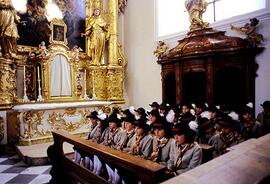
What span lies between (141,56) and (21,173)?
6.48 meters

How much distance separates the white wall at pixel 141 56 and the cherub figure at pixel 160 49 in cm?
59

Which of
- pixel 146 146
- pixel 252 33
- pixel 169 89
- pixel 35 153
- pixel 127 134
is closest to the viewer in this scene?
pixel 146 146

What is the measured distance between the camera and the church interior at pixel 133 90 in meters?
3.21

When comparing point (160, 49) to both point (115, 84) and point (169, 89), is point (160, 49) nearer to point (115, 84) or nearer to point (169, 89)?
point (169, 89)

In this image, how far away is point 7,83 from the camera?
713cm

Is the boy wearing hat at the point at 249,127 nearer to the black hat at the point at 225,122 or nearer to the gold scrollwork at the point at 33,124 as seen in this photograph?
the black hat at the point at 225,122

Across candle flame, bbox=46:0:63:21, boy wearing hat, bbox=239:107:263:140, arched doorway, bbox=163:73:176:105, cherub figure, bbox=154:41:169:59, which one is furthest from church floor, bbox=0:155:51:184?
cherub figure, bbox=154:41:169:59

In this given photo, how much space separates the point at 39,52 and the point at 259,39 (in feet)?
21.3

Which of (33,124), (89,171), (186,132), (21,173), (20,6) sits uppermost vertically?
(20,6)

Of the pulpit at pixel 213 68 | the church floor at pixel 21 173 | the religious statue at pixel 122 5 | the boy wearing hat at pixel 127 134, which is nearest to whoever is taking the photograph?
the boy wearing hat at pixel 127 134

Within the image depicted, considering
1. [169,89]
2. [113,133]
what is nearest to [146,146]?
[113,133]

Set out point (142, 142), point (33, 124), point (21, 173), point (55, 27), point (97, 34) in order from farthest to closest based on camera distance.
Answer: point (97, 34) < point (55, 27) < point (33, 124) < point (21, 173) < point (142, 142)

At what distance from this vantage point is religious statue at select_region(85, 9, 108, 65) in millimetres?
9433

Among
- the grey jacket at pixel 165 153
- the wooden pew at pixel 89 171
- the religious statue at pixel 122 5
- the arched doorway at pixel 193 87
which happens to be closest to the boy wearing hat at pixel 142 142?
the grey jacket at pixel 165 153
